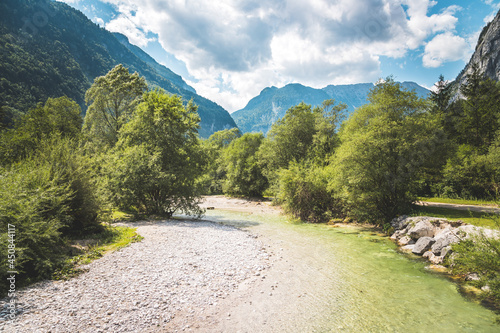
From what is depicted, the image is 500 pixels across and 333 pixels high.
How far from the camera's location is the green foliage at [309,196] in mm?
→ 24656

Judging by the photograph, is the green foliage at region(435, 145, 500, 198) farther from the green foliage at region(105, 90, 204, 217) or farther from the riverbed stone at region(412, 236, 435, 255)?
the green foliage at region(105, 90, 204, 217)

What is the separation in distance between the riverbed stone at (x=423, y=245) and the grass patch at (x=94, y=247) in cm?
1664

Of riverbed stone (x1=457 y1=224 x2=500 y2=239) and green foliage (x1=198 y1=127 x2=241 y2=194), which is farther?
green foliage (x1=198 y1=127 x2=241 y2=194)

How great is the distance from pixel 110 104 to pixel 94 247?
29.0 m

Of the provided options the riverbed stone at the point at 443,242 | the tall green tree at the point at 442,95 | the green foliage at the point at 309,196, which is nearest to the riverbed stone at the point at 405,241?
the riverbed stone at the point at 443,242

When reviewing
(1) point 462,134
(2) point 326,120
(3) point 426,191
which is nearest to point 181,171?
(2) point 326,120

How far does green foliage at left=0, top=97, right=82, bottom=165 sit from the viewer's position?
76.8 ft

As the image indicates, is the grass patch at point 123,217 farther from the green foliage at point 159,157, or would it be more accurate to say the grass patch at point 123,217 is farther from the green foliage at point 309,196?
the green foliage at point 309,196

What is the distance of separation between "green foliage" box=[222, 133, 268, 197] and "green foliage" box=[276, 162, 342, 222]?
2002 cm

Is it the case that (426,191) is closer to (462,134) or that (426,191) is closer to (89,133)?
(462,134)

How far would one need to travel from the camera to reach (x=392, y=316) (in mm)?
7508

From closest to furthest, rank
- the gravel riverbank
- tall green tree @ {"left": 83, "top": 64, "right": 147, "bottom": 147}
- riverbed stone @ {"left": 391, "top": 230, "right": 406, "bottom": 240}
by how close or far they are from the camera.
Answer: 1. the gravel riverbank
2. riverbed stone @ {"left": 391, "top": 230, "right": 406, "bottom": 240}
3. tall green tree @ {"left": 83, "top": 64, "right": 147, "bottom": 147}

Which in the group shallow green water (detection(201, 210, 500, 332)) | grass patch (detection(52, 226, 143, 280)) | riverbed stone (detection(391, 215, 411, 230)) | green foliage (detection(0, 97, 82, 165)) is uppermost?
green foliage (detection(0, 97, 82, 165))

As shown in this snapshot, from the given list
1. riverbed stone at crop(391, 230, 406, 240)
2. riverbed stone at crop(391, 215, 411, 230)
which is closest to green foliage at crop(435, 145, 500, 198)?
riverbed stone at crop(391, 215, 411, 230)
